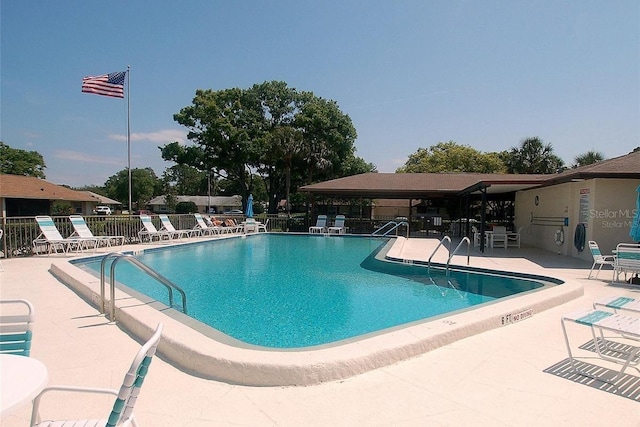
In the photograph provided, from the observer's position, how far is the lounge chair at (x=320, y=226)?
803 inches

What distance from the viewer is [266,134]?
114 ft

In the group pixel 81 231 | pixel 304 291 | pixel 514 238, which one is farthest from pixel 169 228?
pixel 514 238

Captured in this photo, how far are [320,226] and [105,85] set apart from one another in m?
12.1

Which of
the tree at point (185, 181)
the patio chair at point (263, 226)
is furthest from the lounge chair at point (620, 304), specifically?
the tree at point (185, 181)

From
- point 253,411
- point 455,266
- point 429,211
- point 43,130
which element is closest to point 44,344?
point 253,411

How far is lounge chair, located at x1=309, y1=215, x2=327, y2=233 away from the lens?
20391mm

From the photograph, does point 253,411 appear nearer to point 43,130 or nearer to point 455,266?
point 455,266

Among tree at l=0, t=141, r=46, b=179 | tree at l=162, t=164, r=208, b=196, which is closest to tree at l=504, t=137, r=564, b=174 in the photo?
tree at l=162, t=164, r=208, b=196

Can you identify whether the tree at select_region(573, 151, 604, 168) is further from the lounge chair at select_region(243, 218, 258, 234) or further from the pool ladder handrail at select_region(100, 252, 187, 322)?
the pool ladder handrail at select_region(100, 252, 187, 322)

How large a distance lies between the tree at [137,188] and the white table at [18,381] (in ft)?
227

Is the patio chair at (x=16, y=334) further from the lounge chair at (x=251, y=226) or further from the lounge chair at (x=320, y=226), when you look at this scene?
the lounge chair at (x=251, y=226)

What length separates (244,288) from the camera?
27.3 ft

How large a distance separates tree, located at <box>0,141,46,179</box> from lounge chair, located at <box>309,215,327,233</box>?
150 feet

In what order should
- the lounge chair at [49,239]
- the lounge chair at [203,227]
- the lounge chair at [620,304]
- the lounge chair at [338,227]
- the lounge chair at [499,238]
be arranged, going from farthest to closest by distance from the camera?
the lounge chair at [338,227] → the lounge chair at [203,227] → the lounge chair at [499,238] → the lounge chair at [49,239] → the lounge chair at [620,304]
